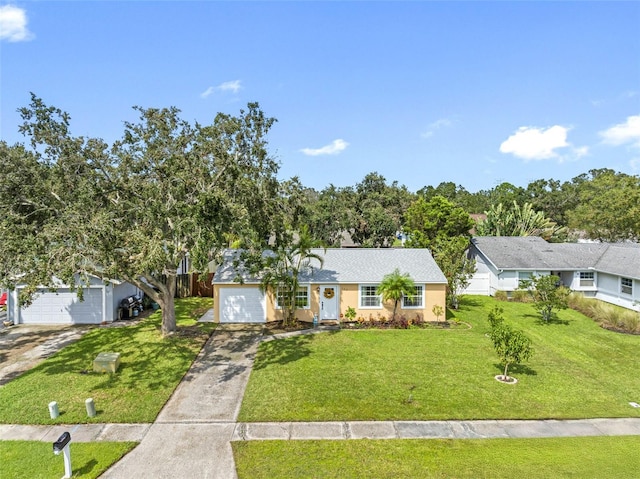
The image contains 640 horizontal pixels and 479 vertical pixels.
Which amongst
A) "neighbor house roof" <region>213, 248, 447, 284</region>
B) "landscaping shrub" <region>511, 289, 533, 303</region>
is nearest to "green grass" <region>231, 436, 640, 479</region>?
"neighbor house roof" <region>213, 248, 447, 284</region>

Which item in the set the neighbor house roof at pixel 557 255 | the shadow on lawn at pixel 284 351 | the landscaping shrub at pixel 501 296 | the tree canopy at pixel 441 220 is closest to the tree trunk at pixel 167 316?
the shadow on lawn at pixel 284 351

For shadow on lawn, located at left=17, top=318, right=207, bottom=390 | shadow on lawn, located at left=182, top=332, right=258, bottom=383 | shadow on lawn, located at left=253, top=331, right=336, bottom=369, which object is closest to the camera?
shadow on lawn, located at left=17, top=318, right=207, bottom=390

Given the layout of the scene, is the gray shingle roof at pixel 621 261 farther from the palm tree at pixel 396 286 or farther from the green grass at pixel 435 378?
the palm tree at pixel 396 286

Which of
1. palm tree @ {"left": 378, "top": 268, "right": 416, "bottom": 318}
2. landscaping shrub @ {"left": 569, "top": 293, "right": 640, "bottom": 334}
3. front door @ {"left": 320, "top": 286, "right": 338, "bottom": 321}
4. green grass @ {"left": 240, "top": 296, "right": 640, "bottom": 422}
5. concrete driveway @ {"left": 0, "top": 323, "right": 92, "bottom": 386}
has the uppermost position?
palm tree @ {"left": 378, "top": 268, "right": 416, "bottom": 318}

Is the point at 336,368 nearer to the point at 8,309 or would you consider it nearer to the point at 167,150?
the point at 167,150

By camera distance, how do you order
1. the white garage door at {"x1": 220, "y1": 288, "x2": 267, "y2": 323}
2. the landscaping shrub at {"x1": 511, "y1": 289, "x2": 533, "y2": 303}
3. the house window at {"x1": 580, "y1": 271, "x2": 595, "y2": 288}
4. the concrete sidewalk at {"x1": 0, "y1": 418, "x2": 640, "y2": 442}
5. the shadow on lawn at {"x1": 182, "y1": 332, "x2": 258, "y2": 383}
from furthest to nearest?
the house window at {"x1": 580, "y1": 271, "x2": 595, "y2": 288} < the landscaping shrub at {"x1": 511, "y1": 289, "x2": 533, "y2": 303} < the white garage door at {"x1": 220, "y1": 288, "x2": 267, "y2": 323} < the shadow on lawn at {"x1": 182, "y1": 332, "x2": 258, "y2": 383} < the concrete sidewalk at {"x1": 0, "y1": 418, "x2": 640, "y2": 442}

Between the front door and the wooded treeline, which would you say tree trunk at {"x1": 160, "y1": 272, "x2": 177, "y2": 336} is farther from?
the wooded treeline

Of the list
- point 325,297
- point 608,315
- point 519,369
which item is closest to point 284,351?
point 325,297
